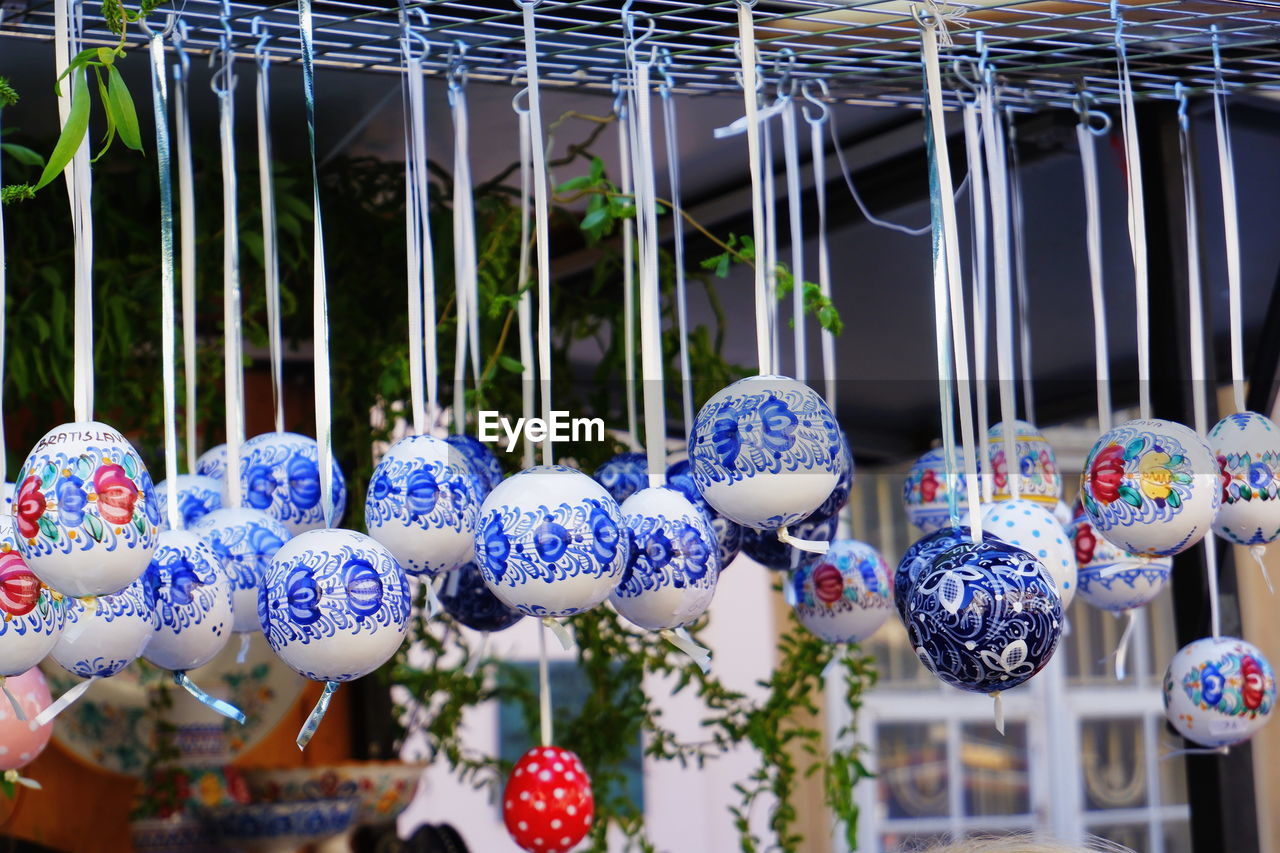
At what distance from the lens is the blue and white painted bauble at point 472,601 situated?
137cm

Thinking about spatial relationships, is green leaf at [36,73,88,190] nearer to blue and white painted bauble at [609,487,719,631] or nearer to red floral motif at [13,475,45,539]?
red floral motif at [13,475,45,539]

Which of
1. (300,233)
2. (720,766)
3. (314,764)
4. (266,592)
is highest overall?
(300,233)

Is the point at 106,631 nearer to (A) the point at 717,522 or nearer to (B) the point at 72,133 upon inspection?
(B) the point at 72,133

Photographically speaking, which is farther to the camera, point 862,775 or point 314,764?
point 314,764

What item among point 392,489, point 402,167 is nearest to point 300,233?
point 402,167

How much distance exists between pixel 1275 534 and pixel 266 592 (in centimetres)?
83

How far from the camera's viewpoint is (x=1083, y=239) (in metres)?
2.11

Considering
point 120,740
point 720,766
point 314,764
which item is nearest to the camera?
point 120,740

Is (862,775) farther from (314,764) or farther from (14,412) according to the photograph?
(14,412)

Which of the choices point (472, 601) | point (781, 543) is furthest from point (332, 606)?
point (781, 543)

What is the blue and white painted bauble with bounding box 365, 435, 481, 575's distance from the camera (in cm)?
112

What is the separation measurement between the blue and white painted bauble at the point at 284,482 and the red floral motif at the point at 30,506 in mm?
315

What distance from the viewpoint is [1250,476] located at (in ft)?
4.19

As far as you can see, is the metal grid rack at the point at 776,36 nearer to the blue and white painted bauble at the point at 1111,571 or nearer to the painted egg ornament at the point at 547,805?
the blue and white painted bauble at the point at 1111,571
